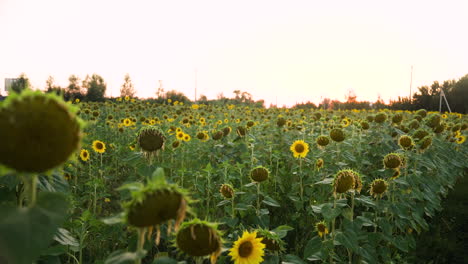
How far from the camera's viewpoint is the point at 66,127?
62cm

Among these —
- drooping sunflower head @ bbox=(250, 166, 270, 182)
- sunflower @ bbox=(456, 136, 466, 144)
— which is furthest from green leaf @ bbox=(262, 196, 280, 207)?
sunflower @ bbox=(456, 136, 466, 144)

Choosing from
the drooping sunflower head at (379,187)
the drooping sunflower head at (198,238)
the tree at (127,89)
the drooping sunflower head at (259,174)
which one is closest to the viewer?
the drooping sunflower head at (198,238)

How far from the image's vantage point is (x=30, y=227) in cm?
58

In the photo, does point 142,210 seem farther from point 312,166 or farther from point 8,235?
point 312,166

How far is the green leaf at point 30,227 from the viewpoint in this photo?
0.55 meters

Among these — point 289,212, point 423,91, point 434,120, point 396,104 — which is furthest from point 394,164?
point 423,91

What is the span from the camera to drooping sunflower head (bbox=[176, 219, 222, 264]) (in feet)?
2.95

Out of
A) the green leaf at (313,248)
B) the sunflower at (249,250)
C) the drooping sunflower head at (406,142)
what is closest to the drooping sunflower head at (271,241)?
the sunflower at (249,250)

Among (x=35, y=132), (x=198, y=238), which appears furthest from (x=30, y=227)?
(x=198, y=238)

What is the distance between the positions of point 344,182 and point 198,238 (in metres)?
1.36

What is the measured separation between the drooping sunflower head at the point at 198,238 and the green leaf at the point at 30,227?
13.7 inches

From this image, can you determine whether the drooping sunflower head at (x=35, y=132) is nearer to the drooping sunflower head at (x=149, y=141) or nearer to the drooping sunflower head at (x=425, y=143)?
the drooping sunflower head at (x=149, y=141)

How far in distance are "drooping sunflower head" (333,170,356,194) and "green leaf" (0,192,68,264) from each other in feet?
5.58

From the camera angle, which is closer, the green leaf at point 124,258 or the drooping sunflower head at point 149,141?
the green leaf at point 124,258
